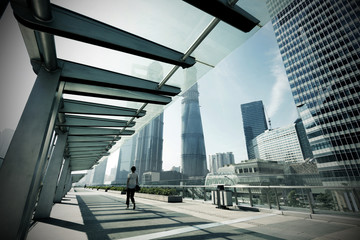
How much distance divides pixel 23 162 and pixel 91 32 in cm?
278

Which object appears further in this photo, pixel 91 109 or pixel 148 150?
pixel 148 150

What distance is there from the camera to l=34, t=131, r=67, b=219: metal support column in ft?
18.4

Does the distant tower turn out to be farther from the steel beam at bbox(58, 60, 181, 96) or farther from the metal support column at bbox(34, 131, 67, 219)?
the steel beam at bbox(58, 60, 181, 96)

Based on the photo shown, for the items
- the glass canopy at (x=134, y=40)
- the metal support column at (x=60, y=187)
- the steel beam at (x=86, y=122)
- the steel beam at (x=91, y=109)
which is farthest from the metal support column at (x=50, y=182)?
the metal support column at (x=60, y=187)

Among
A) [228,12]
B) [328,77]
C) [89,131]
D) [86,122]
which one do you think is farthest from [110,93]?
[328,77]

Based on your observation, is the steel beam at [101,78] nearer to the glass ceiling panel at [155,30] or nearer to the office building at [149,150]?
the glass ceiling panel at [155,30]

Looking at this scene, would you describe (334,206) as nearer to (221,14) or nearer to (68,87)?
(221,14)

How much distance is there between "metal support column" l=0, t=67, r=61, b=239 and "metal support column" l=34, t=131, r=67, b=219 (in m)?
3.16

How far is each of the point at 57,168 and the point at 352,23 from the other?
10467cm

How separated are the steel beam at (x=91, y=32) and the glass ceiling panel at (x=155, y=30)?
0.11 metres

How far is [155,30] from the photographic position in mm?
3615

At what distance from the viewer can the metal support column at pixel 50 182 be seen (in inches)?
221

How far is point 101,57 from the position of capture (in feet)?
14.0

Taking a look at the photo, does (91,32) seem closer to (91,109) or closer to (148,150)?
(91,109)
